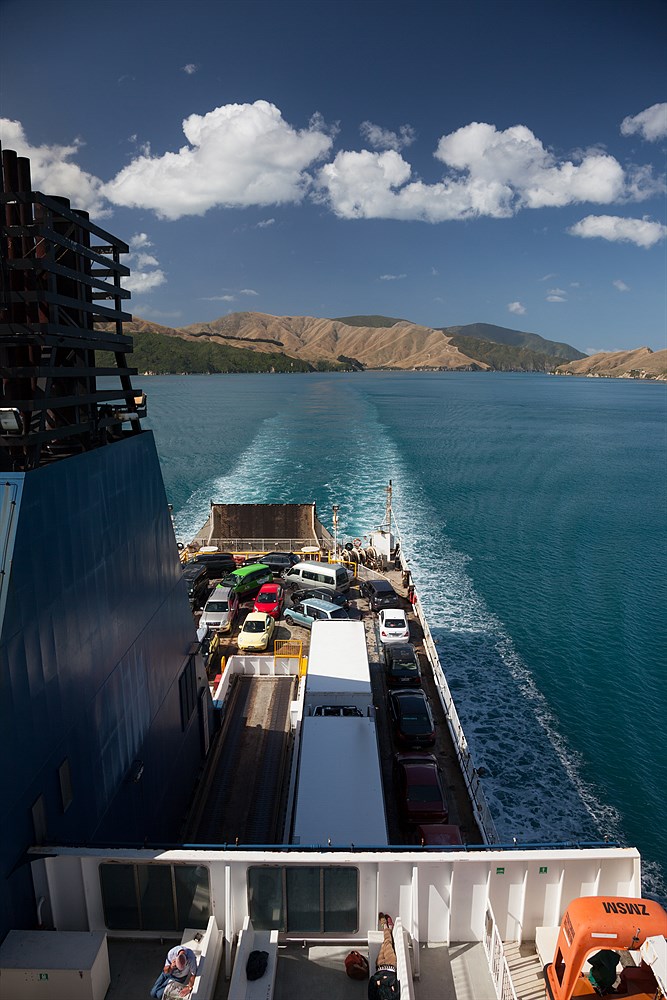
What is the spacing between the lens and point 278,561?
25.5 m

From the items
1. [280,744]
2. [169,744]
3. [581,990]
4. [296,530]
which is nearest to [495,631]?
[296,530]

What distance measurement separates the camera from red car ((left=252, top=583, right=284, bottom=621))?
20139mm

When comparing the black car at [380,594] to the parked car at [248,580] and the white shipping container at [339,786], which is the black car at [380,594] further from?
the white shipping container at [339,786]

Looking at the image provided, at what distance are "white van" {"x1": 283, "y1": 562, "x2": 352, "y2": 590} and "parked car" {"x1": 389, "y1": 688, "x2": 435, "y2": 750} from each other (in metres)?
6.85

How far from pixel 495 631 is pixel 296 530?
35.9 feet

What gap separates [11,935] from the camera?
16.9 feet

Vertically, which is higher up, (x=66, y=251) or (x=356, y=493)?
(x=66, y=251)

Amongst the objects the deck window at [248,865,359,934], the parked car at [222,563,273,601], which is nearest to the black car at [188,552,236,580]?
the parked car at [222,563,273,601]

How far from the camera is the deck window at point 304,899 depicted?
543cm

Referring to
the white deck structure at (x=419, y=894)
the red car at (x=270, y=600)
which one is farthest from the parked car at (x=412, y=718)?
the white deck structure at (x=419, y=894)

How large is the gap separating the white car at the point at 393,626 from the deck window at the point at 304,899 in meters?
13.5

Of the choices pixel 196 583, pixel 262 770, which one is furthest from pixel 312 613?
pixel 262 770

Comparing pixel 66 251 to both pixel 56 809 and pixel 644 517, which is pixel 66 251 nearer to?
pixel 56 809

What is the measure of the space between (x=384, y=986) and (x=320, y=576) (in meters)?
17.5
